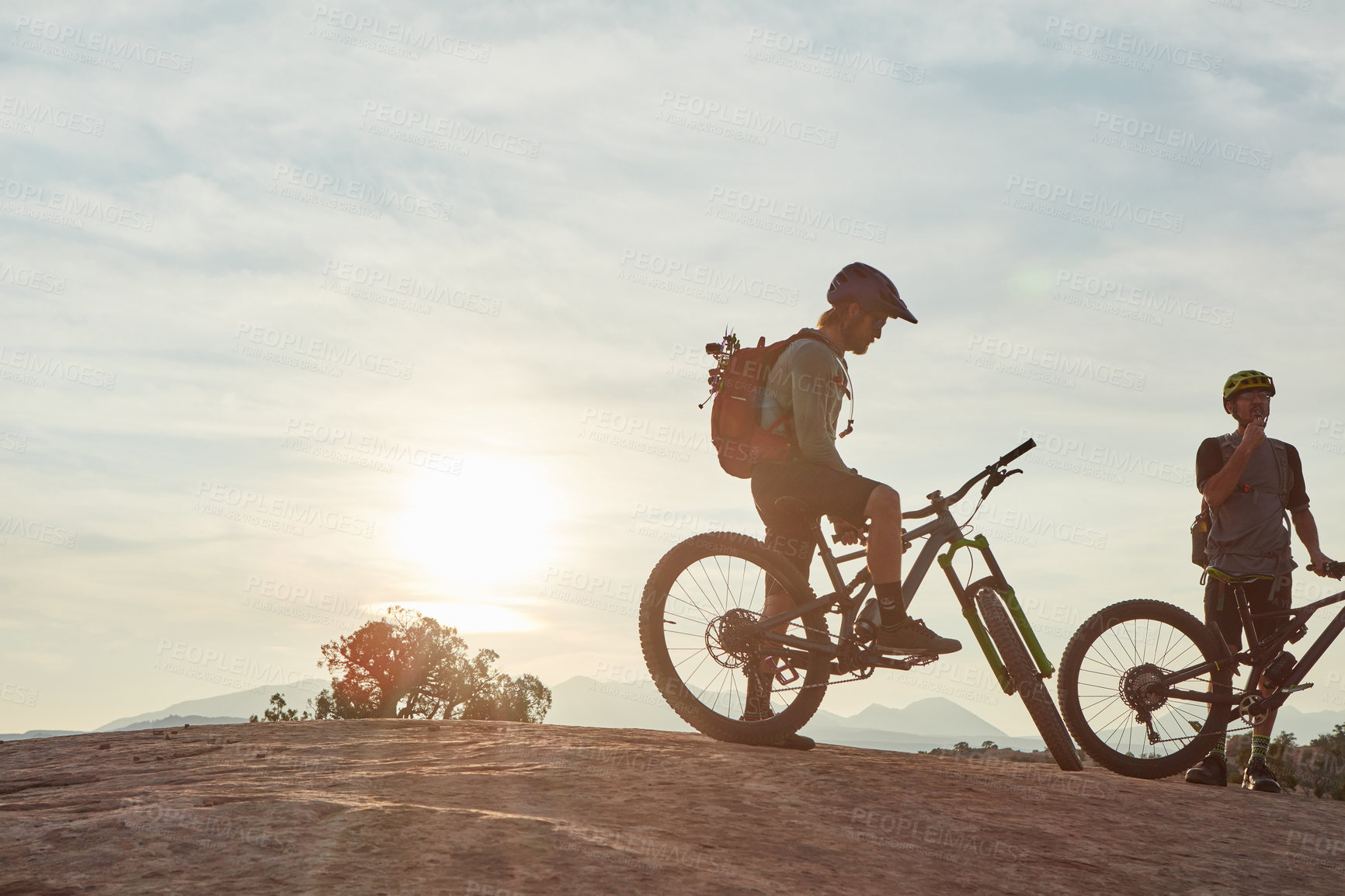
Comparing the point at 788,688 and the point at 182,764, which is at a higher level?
the point at 788,688

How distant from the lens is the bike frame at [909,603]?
17.7 feet

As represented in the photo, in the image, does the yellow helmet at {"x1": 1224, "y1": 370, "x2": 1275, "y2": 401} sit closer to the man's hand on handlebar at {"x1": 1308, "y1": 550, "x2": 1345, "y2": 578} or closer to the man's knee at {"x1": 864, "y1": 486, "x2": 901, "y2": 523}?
the man's hand on handlebar at {"x1": 1308, "y1": 550, "x2": 1345, "y2": 578}

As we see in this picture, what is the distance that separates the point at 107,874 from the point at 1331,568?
7110 millimetres

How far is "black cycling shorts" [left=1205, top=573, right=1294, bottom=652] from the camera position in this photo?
654 centimetres

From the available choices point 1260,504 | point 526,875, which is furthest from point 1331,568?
point 526,875

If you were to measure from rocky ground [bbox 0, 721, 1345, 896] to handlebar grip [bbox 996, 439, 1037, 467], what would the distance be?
5.72 feet

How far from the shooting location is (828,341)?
18.7 feet

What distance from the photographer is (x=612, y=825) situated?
3.34m

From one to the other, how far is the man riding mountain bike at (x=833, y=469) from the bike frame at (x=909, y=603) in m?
0.14

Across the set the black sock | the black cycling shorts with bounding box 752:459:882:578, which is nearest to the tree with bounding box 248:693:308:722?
the black cycling shorts with bounding box 752:459:882:578

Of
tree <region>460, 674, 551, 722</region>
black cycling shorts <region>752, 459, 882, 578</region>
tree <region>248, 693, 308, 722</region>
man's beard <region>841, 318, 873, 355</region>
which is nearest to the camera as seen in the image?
black cycling shorts <region>752, 459, 882, 578</region>

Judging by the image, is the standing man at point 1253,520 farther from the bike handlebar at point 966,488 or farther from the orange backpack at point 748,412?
the orange backpack at point 748,412

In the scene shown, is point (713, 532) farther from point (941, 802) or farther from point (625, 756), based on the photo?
point (941, 802)

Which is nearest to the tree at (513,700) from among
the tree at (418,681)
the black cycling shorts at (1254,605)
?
the tree at (418,681)
